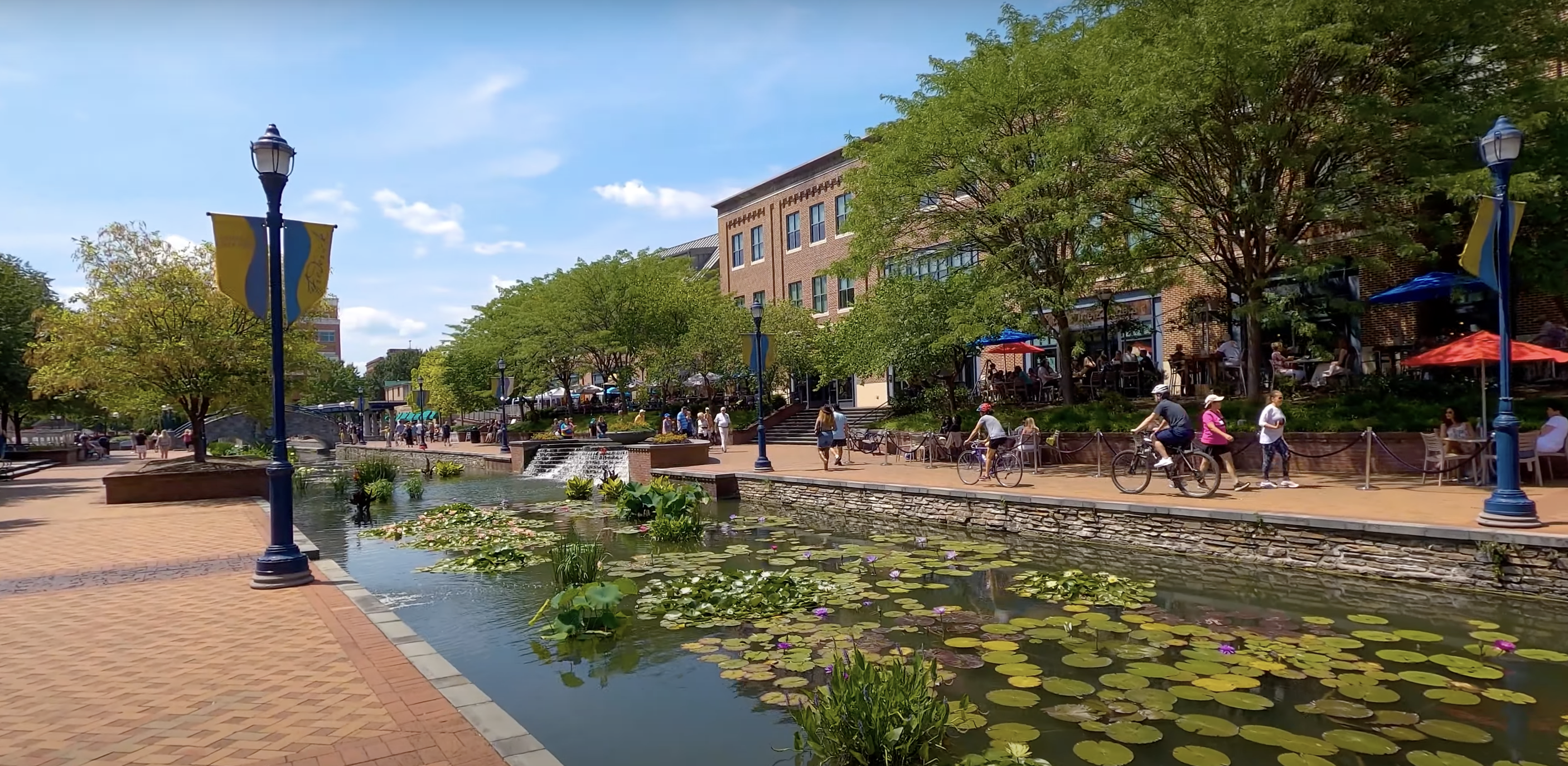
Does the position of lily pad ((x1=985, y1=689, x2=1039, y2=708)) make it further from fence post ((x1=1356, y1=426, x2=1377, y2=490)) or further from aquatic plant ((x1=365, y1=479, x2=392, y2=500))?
aquatic plant ((x1=365, y1=479, x2=392, y2=500))

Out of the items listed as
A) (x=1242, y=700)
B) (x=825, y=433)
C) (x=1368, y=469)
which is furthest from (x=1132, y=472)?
(x=1242, y=700)

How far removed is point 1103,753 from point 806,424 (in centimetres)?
2715

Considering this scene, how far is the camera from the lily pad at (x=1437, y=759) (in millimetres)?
4500

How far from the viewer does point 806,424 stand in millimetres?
31859

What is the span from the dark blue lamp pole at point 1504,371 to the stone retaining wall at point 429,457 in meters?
26.0

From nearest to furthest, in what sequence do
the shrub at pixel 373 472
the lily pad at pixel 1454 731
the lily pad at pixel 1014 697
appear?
the lily pad at pixel 1454 731, the lily pad at pixel 1014 697, the shrub at pixel 373 472

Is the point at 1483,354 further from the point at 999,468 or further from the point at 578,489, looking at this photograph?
the point at 578,489

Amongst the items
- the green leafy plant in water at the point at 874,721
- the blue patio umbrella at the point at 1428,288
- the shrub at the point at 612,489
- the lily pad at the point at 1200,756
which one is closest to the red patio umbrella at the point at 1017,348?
the blue patio umbrella at the point at 1428,288

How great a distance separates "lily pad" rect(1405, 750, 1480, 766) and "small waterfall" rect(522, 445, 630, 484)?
65.3 feet

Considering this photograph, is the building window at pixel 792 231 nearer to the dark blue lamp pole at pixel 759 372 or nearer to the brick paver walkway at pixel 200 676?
the dark blue lamp pole at pixel 759 372

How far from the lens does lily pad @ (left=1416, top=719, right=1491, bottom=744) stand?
4.85 m

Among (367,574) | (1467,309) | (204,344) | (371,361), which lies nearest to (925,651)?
(367,574)

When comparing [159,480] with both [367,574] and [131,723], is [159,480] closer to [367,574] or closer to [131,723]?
[367,574]

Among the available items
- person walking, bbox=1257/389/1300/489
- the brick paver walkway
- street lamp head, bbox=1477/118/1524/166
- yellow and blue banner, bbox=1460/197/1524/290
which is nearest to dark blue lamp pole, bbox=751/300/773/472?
person walking, bbox=1257/389/1300/489
